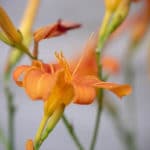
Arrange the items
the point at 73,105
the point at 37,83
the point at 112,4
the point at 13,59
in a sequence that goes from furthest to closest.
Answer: the point at 73,105 → the point at 13,59 → the point at 112,4 → the point at 37,83

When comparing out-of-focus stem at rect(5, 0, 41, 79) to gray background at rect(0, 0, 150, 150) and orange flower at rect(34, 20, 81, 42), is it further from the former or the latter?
gray background at rect(0, 0, 150, 150)

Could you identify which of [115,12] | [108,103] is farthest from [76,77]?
[108,103]

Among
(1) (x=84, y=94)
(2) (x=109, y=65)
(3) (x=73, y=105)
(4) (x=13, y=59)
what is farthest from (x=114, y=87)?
(3) (x=73, y=105)

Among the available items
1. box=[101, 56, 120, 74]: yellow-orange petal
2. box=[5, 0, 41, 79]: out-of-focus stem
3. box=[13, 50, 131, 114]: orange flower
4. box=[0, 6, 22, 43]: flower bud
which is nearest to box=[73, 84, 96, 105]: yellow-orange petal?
box=[13, 50, 131, 114]: orange flower

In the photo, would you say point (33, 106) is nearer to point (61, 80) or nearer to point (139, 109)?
point (139, 109)

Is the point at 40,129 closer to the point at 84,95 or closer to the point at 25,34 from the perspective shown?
the point at 84,95
